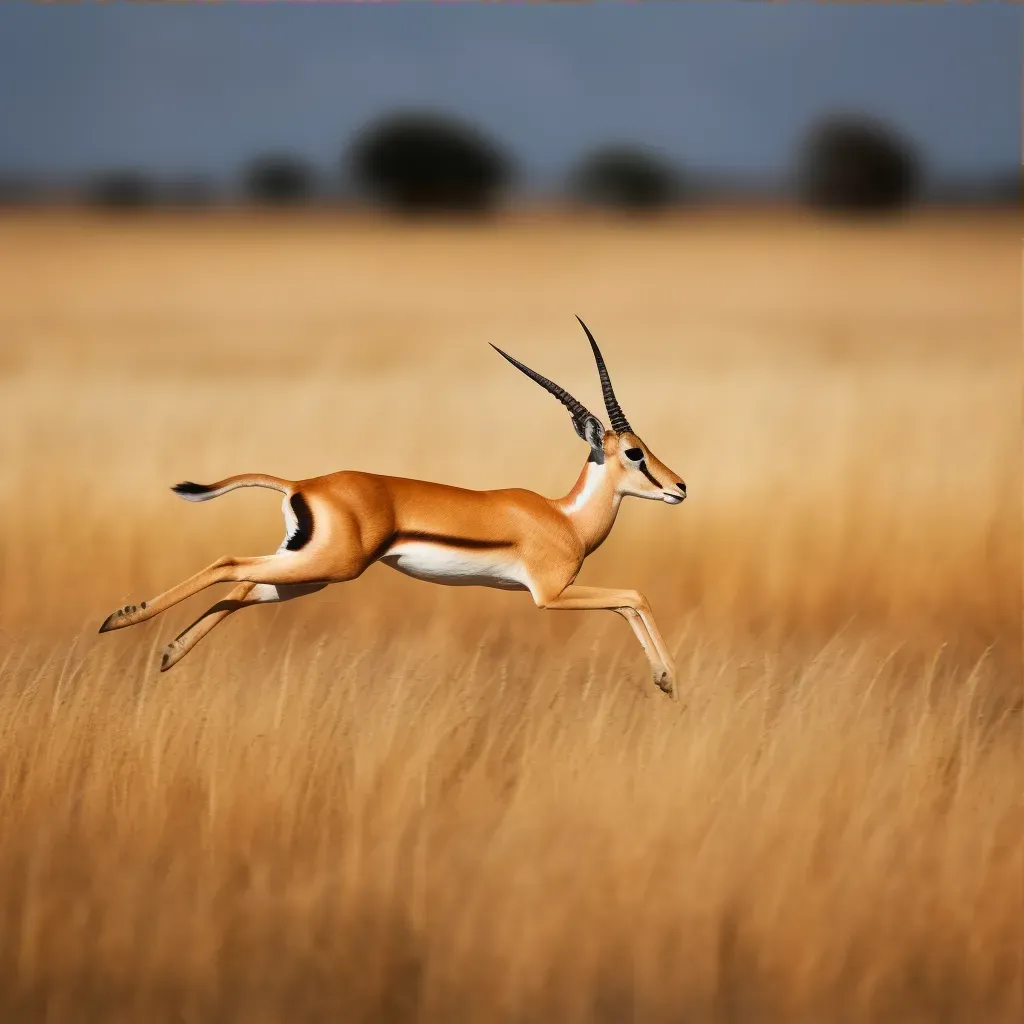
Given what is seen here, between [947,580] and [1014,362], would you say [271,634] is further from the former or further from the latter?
[1014,362]

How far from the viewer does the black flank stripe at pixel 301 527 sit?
5.13 m

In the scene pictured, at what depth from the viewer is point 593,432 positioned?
5.46 m

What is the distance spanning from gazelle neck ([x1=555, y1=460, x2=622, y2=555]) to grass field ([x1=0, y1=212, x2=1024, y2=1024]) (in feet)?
2.85

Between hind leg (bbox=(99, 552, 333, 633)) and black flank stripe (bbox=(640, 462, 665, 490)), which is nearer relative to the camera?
hind leg (bbox=(99, 552, 333, 633))

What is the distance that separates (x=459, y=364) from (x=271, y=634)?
36.7 ft

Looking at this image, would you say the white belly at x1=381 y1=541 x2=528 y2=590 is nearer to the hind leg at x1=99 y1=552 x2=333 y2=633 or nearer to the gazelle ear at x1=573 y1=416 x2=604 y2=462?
the hind leg at x1=99 y1=552 x2=333 y2=633

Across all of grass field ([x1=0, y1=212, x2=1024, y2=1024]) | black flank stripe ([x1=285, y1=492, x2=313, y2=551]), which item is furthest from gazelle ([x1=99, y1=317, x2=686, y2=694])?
grass field ([x1=0, y1=212, x2=1024, y2=1024])

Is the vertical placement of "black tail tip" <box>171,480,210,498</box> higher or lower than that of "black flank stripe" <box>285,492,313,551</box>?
higher

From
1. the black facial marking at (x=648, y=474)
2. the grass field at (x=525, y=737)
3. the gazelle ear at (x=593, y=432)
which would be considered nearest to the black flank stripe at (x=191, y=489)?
the grass field at (x=525, y=737)

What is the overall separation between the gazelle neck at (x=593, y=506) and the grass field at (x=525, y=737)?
0.87 metres

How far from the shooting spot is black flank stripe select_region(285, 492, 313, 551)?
5.13m

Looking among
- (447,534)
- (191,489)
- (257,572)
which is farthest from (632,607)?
(191,489)

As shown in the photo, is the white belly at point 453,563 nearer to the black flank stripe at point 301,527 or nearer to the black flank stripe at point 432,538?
the black flank stripe at point 432,538

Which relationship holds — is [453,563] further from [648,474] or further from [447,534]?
[648,474]
